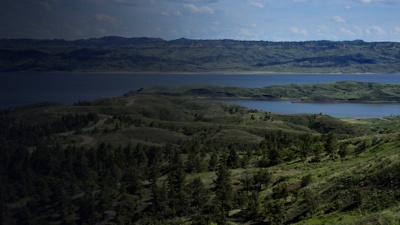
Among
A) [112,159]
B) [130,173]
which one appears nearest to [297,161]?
[130,173]

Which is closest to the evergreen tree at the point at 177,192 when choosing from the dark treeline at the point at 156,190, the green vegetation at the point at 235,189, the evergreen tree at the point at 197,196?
the dark treeline at the point at 156,190

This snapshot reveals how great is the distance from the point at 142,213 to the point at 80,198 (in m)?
36.9

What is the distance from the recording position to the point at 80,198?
156000 millimetres

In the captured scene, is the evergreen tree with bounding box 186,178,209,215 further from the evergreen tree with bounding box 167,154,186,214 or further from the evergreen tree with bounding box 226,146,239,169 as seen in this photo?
the evergreen tree with bounding box 226,146,239,169

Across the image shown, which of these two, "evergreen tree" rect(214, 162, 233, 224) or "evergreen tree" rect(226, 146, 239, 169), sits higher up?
"evergreen tree" rect(214, 162, 233, 224)

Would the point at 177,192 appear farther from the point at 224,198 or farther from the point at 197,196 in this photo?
the point at 224,198

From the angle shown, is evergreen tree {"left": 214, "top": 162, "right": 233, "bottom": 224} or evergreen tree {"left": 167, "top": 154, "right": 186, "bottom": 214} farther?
evergreen tree {"left": 167, "top": 154, "right": 186, "bottom": 214}

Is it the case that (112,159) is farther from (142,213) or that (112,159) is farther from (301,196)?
(301,196)

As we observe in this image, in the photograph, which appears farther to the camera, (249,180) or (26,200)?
(26,200)

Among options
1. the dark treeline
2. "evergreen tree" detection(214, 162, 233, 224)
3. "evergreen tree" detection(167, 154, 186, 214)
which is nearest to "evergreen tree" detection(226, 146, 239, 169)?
the dark treeline

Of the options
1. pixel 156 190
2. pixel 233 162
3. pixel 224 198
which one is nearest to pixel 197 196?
pixel 224 198

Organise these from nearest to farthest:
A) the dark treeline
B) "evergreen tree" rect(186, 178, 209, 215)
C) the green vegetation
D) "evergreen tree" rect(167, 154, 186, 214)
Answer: the green vegetation
the dark treeline
"evergreen tree" rect(186, 178, 209, 215)
"evergreen tree" rect(167, 154, 186, 214)

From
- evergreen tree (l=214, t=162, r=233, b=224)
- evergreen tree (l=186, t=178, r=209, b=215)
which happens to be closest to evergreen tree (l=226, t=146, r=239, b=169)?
evergreen tree (l=186, t=178, r=209, b=215)

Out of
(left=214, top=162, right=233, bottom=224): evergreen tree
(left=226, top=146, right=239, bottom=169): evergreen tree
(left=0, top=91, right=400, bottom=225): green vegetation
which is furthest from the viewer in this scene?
(left=226, top=146, right=239, bottom=169): evergreen tree
